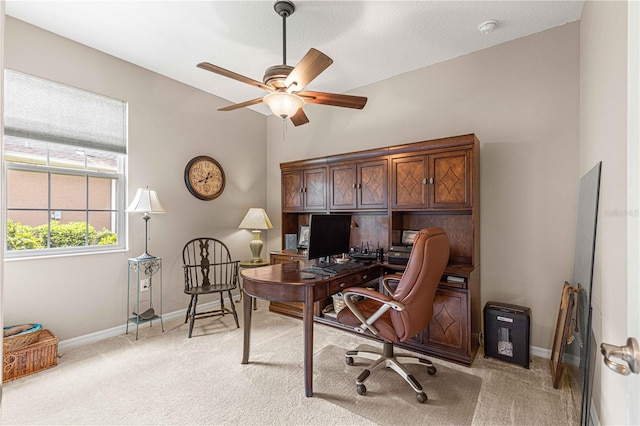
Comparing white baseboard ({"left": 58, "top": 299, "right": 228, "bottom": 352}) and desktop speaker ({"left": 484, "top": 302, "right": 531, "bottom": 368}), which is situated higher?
desktop speaker ({"left": 484, "top": 302, "right": 531, "bottom": 368})

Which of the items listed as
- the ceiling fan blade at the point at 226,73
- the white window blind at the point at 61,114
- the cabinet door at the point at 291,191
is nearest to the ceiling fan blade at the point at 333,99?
the ceiling fan blade at the point at 226,73

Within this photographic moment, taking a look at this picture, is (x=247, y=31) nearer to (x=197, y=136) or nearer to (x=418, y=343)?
(x=197, y=136)

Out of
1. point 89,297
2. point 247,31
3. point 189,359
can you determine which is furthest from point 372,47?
point 89,297

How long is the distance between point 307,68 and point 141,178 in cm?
252

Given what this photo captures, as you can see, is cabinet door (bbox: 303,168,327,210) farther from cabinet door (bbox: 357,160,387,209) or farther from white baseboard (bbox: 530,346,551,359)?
white baseboard (bbox: 530,346,551,359)

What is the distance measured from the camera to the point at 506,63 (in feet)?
9.70

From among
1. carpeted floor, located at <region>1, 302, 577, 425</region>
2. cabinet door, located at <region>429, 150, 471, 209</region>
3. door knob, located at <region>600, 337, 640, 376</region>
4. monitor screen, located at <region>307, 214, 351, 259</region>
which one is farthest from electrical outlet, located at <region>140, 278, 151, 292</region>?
door knob, located at <region>600, 337, 640, 376</region>

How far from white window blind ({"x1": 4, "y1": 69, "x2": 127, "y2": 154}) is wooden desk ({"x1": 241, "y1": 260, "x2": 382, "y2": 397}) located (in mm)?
2220

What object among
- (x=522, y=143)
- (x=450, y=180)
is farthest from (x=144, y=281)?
(x=522, y=143)

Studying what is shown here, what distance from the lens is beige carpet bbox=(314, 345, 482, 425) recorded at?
2.00 m

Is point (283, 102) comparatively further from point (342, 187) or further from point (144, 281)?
point (144, 281)

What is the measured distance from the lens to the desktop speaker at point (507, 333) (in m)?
2.54

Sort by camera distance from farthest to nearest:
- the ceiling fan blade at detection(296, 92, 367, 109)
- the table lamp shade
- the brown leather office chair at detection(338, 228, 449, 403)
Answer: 1. the table lamp shade
2. the ceiling fan blade at detection(296, 92, 367, 109)
3. the brown leather office chair at detection(338, 228, 449, 403)

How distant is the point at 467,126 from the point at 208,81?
10.4 feet
